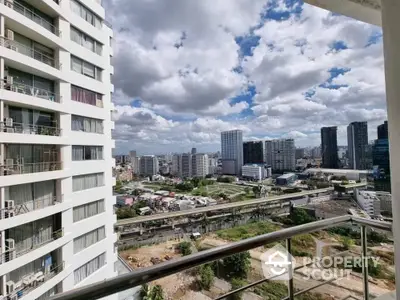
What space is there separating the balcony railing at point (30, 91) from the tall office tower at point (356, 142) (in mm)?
6124

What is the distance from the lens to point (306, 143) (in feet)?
20.2

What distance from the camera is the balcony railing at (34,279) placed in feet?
16.2

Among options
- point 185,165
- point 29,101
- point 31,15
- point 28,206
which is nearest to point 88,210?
point 28,206

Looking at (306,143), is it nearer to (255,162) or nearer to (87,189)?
(255,162)

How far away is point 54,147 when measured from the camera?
5.82m

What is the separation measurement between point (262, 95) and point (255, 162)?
5.23 meters

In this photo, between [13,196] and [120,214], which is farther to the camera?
[120,214]

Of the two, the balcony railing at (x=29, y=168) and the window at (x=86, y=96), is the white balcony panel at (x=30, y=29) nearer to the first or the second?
the window at (x=86, y=96)

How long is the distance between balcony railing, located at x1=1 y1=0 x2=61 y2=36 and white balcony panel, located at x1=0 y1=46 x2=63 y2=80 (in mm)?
875

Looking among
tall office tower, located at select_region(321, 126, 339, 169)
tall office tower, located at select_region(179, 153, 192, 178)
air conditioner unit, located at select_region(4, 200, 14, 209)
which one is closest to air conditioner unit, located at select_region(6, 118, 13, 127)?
air conditioner unit, located at select_region(4, 200, 14, 209)

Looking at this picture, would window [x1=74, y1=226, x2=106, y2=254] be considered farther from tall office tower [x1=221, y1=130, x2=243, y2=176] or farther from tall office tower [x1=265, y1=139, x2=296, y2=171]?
tall office tower [x1=265, y1=139, x2=296, y2=171]

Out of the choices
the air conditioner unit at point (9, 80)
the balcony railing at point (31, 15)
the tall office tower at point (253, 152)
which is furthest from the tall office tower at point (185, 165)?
the balcony railing at point (31, 15)

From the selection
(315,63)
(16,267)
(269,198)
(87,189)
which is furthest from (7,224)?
(315,63)

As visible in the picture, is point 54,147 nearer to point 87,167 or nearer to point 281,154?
point 87,167
